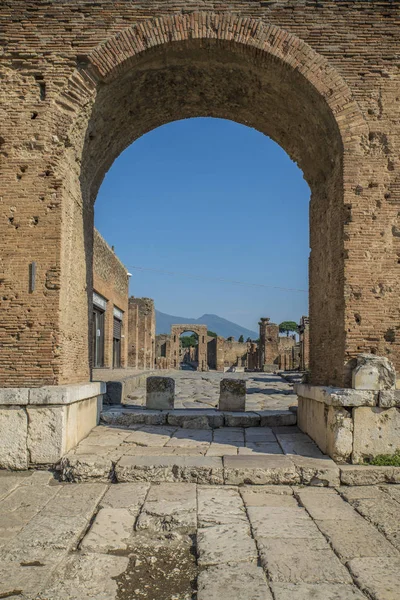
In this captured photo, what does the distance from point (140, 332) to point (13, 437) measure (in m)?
26.8

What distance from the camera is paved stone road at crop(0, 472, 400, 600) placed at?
3240mm

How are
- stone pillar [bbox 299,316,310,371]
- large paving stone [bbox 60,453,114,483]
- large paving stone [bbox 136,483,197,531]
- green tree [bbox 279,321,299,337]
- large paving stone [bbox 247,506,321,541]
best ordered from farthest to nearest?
green tree [bbox 279,321,299,337], stone pillar [bbox 299,316,310,371], large paving stone [bbox 60,453,114,483], large paving stone [bbox 136,483,197,531], large paving stone [bbox 247,506,321,541]

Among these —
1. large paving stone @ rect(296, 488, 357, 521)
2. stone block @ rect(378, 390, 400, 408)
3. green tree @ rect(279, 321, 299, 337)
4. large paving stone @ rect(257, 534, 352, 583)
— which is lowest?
large paving stone @ rect(296, 488, 357, 521)

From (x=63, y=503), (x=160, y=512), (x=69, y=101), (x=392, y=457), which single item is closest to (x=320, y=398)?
(x=392, y=457)

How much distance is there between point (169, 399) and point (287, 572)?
17.4 feet

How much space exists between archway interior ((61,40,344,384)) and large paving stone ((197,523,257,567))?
9.04ft

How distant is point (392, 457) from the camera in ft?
18.9

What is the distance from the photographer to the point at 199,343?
161 feet

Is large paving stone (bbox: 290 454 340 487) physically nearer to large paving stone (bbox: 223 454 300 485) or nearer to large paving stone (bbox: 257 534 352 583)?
large paving stone (bbox: 223 454 300 485)

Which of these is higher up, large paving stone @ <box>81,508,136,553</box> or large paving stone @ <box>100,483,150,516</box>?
large paving stone @ <box>100,483,150,516</box>

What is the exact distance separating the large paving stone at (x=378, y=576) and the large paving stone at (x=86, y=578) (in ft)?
4.89

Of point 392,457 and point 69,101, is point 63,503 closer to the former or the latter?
point 392,457

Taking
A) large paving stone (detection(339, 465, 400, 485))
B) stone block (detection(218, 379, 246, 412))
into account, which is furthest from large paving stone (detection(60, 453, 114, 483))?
stone block (detection(218, 379, 246, 412))

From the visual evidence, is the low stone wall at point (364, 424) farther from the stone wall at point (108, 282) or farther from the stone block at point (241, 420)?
the stone wall at point (108, 282)
